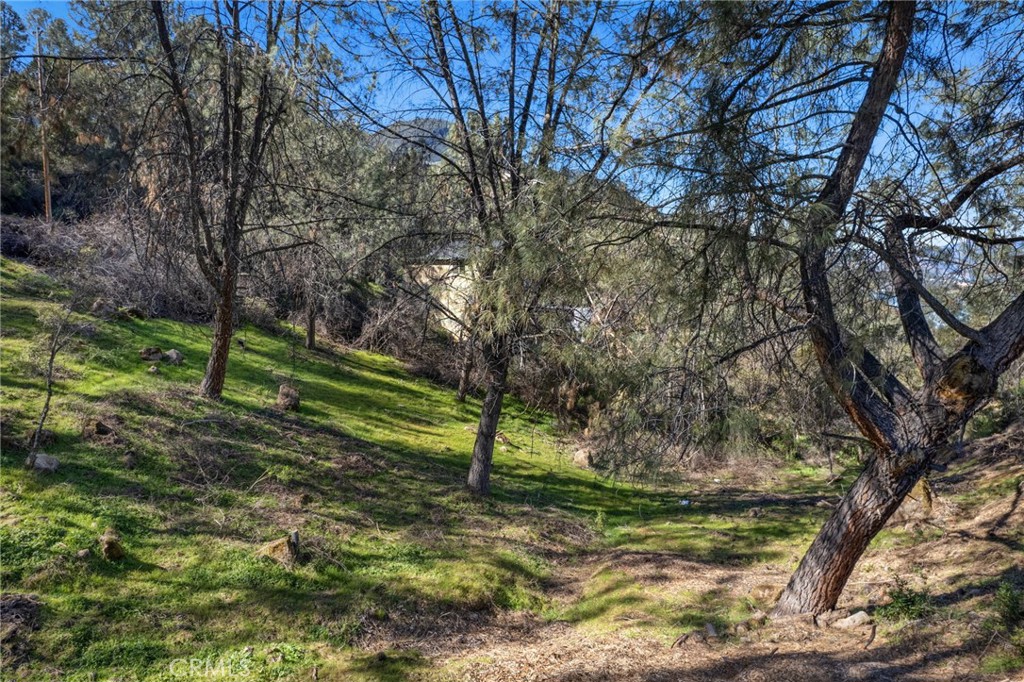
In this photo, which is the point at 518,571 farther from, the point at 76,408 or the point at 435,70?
the point at 435,70

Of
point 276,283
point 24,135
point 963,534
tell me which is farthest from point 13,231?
point 963,534

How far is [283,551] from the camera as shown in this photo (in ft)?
18.2

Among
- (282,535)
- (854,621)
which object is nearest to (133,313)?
(282,535)

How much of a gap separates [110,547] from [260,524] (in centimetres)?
141

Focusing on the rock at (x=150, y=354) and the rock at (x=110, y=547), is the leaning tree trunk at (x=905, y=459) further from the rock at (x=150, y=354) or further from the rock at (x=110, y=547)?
the rock at (x=150, y=354)

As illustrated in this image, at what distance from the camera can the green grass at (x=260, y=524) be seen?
4441 mm

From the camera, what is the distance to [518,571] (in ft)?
Result: 21.6

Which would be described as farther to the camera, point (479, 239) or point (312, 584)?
point (479, 239)

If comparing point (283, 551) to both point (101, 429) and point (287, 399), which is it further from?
point (287, 399)

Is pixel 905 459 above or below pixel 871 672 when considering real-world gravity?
above

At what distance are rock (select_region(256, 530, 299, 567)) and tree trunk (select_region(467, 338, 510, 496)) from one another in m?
3.26

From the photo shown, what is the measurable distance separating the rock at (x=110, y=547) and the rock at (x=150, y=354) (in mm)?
5031

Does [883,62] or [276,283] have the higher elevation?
[883,62]

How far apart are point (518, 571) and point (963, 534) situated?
4537 mm
